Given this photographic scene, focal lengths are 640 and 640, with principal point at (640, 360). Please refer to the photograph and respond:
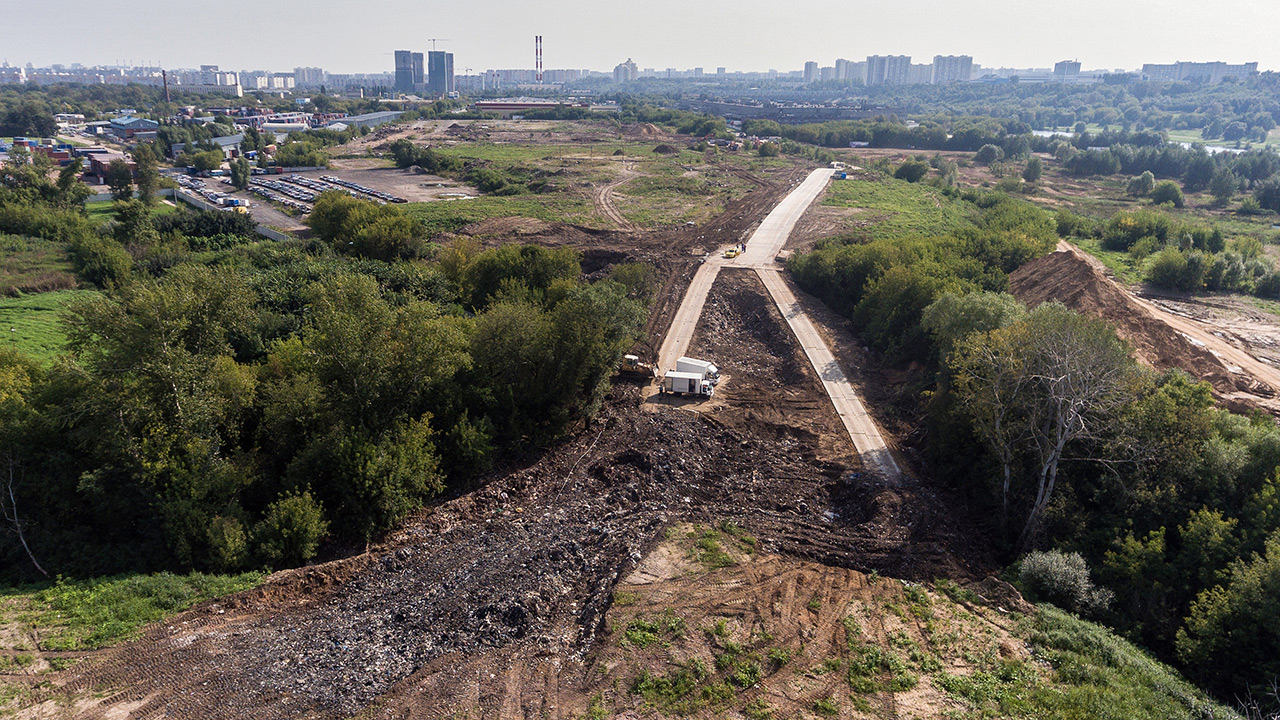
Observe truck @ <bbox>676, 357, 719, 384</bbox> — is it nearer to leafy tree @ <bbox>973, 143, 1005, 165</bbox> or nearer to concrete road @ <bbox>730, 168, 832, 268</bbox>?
concrete road @ <bbox>730, 168, 832, 268</bbox>

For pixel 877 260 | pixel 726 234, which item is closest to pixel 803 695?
pixel 877 260

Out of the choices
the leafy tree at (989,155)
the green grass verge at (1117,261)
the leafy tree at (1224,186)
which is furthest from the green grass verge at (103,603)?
the leafy tree at (989,155)

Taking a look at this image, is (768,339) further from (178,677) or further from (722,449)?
(178,677)

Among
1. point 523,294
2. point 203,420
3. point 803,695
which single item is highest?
point 523,294

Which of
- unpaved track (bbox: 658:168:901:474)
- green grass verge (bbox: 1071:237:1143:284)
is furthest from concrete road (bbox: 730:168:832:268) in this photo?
green grass verge (bbox: 1071:237:1143:284)

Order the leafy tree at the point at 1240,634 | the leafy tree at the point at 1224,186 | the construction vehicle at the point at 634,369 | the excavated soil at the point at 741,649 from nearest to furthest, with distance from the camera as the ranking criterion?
1. the excavated soil at the point at 741,649
2. the leafy tree at the point at 1240,634
3. the construction vehicle at the point at 634,369
4. the leafy tree at the point at 1224,186

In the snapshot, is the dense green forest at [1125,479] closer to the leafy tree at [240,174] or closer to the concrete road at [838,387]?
the concrete road at [838,387]

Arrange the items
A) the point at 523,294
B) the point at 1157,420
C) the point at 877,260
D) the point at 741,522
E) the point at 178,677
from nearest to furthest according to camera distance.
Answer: the point at 178,677 < the point at 1157,420 < the point at 741,522 < the point at 523,294 < the point at 877,260
